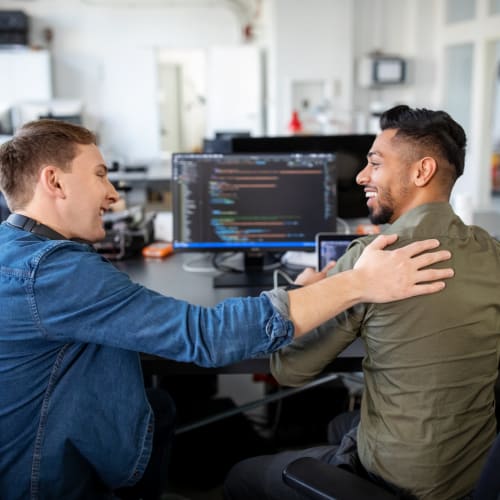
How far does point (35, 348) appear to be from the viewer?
1061 mm

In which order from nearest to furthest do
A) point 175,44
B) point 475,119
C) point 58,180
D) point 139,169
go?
point 58,180
point 139,169
point 475,119
point 175,44

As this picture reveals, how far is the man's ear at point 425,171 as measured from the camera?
121 centimetres

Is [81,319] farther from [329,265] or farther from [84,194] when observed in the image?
[329,265]

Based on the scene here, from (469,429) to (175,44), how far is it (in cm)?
691

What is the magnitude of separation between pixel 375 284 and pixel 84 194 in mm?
582

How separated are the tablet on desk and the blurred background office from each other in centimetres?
445

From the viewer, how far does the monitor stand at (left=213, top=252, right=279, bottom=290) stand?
1.88 meters

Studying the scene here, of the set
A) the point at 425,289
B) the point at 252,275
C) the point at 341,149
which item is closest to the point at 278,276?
the point at 252,275

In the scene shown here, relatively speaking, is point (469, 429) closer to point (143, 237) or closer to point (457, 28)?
point (143, 237)

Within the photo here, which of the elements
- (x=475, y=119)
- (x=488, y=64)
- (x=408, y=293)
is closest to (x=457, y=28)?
(x=488, y=64)

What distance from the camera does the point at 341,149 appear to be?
93.8 inches

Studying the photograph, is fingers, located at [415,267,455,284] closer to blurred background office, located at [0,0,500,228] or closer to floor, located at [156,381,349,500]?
floor, located at [156,381,349,500]

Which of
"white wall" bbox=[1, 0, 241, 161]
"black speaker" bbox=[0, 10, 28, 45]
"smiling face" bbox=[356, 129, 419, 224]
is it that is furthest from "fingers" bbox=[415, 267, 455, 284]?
"black speaker" bbox=[0, 10, 28, 45]

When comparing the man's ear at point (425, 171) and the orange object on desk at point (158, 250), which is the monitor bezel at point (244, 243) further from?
the man's ear at point (425, 171)
